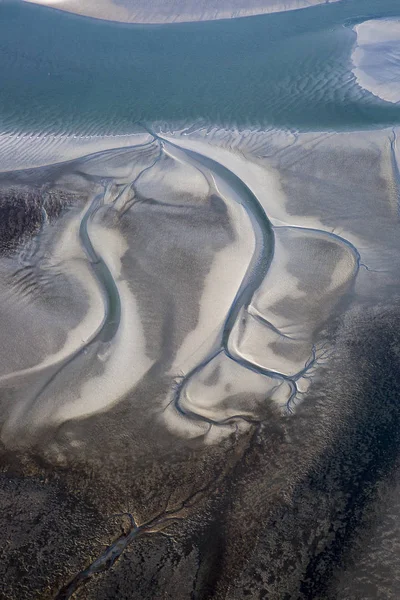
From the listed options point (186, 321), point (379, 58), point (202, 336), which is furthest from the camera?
point (379, 58)

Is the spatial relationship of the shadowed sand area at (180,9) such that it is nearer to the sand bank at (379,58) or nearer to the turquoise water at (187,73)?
the turquoise water at (187,73)

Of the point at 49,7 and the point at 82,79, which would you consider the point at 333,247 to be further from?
the point at 49,7

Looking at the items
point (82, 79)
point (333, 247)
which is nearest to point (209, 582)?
point (333, 247)

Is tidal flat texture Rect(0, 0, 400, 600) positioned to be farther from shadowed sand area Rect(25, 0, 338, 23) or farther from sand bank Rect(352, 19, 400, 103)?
shadowed sand area Rect(25, 0, 338, 23)

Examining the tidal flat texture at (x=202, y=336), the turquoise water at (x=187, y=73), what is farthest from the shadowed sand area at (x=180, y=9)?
the tidal flat texture at (x=202, y=336)

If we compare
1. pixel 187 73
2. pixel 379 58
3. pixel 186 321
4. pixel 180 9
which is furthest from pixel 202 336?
pixel 180 9

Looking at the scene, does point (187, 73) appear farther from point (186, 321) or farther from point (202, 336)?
point (202, 336)
